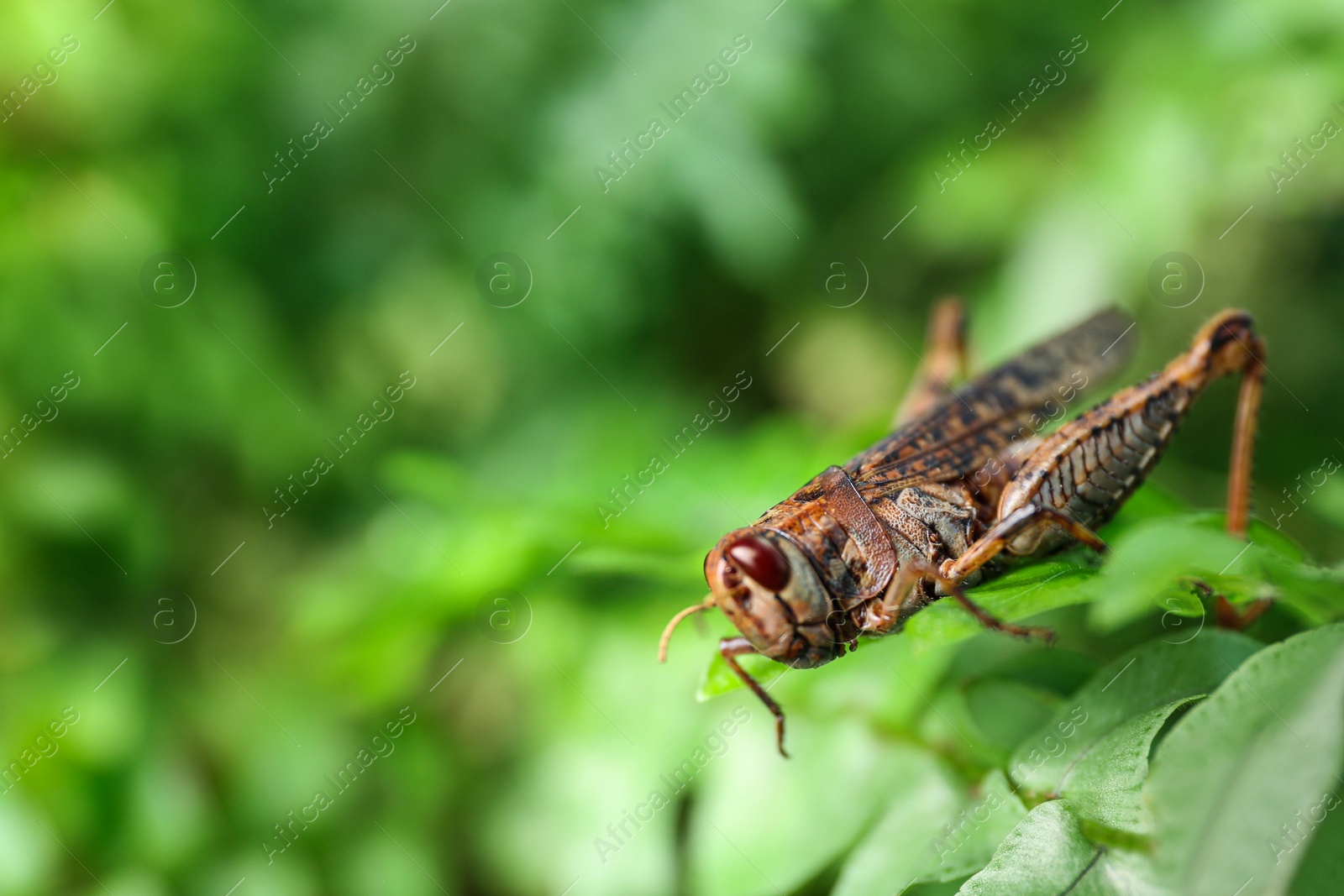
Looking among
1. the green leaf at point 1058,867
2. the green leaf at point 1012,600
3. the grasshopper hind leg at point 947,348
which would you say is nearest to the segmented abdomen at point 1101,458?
the green leaf at point 1012,600

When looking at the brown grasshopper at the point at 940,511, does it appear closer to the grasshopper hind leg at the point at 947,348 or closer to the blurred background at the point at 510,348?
the blurred background at the point at 510,348

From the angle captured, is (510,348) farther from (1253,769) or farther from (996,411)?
(1253,769)

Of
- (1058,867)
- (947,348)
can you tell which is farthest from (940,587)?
(947,348)

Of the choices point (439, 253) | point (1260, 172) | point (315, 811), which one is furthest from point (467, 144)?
point (1260, 172)

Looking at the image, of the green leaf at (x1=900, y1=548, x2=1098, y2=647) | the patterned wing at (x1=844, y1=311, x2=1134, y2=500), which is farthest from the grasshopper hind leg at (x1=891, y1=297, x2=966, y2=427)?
the green leaf at (x1=900, y1=548, x2=1098, y2=647)

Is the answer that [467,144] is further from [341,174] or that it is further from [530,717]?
[530,717]

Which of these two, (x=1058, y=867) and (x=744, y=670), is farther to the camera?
(x=744, y=670)
